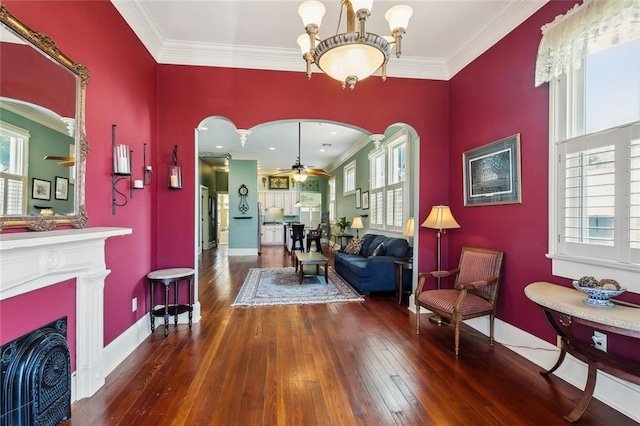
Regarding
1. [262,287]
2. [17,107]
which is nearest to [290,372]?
[17,107]

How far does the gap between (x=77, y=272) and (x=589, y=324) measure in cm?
317

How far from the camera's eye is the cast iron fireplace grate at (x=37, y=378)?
150 centimetres

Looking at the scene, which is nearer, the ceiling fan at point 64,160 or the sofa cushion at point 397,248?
the ceiling fan at point 64,160

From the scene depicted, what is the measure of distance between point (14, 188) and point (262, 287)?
152 inches

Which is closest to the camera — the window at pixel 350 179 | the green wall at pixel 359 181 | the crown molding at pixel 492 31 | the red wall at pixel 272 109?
the crown molding at pixel 492 31

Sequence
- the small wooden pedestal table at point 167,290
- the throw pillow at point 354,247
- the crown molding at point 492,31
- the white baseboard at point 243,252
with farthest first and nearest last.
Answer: the white baseboard at point 243,252 → the throw pillow at point 354,247 → the small wooden pedestal table at point 167,290 → the crown molding at point 492,31

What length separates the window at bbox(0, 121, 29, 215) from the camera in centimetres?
148

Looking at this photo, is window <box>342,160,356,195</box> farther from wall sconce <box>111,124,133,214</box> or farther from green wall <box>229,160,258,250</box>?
wall sconce <box>111,124,133,214</box>

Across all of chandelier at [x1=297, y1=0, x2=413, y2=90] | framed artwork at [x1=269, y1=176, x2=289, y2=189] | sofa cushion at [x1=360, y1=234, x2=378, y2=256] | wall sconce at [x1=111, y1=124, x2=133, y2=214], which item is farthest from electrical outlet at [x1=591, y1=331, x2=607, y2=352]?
framed artwork at [x1=269, y1=176, x2=289, y2=189]

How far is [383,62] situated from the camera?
6.79 feet

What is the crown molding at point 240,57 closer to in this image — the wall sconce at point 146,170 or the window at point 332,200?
the wall sconce at point 146,170

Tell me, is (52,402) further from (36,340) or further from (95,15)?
(95,15)

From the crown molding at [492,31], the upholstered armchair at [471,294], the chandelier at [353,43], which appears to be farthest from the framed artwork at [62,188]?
the crown molding at [492,31]

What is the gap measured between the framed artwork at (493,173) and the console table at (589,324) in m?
1.06
